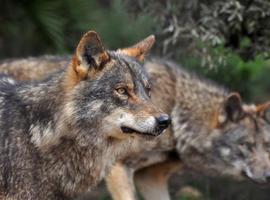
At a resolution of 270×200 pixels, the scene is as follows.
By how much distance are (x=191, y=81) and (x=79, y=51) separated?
128 inches

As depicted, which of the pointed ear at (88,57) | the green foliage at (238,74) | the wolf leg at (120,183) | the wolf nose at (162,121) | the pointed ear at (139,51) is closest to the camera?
the wolf nose at (162,121)

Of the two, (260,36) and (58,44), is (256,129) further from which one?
(58,44)

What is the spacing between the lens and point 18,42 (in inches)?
576

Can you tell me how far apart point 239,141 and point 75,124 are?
10.6 ft

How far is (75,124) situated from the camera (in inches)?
258

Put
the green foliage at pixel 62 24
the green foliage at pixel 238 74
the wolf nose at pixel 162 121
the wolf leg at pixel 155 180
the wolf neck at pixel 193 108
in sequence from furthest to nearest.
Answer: the green foliage at pixel 62 24
the green foliage at pixel 238 74
the wolf leg at pixel 155 180
the wolf neck at pixel 193 108
the wolf nose at pixel 162 121

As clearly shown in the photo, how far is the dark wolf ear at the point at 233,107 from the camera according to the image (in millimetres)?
9266

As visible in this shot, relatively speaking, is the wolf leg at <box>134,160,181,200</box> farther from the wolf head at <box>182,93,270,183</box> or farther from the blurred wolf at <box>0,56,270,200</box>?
the wolf head at <box>182,93,270,183</box>

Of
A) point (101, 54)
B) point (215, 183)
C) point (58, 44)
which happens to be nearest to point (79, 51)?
point (101, 54)

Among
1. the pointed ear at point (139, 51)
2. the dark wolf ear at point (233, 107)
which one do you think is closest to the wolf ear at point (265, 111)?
the dark wolf ear at point (233, 107)

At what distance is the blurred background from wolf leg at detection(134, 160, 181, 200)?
96 cm

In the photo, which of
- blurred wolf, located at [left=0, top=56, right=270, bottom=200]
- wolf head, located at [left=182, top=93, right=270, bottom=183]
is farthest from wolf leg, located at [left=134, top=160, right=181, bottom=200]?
wolf head, located at [left=182, top=93, right=270, bottom=183]

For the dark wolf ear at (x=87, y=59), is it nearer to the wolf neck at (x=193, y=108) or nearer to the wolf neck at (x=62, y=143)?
the wolf neck at (x=62, y=143)

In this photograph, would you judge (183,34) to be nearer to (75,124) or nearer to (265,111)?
(265,111)
